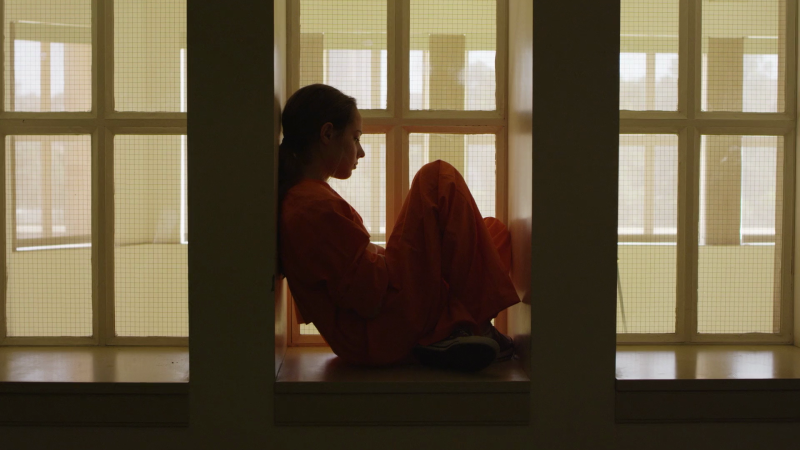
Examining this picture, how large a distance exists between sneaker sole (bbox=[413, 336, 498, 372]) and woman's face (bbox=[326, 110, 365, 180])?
464mm

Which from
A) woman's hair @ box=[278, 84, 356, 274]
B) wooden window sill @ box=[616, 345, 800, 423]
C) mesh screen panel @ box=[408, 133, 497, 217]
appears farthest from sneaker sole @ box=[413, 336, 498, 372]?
mesh screen panel @ box=[408, 133, 497, 217]

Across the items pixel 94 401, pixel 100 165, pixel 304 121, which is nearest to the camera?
pixel 94 401

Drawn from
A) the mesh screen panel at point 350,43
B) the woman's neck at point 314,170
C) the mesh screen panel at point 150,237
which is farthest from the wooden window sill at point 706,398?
the mesh screen panel at point 150,237

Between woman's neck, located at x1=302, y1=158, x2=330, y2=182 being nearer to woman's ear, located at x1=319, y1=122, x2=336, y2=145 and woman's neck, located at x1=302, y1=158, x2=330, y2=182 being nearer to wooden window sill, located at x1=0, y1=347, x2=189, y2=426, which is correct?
woman's ear, located at x1=319, y1=122, x2=336, y2=145

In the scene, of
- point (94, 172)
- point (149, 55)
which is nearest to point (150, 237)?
point (94, 172)

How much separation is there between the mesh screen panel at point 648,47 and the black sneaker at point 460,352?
81 cm

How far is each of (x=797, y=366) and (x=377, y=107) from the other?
1.20 m

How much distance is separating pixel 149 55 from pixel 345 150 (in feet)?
2.03

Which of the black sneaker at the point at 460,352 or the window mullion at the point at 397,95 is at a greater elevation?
the window mullion at the point at 397,95

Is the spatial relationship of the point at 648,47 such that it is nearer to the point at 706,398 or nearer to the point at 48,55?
the point at 706,398

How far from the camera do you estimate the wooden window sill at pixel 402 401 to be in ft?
4.19

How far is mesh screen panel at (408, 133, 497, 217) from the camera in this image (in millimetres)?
1632

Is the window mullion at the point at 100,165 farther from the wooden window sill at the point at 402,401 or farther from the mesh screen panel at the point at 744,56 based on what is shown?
the mesh screen panel at the point at 744,56

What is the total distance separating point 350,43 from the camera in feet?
5.32
